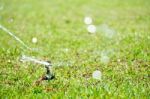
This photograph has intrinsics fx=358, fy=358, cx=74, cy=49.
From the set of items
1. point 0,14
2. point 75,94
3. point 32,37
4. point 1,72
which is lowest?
point 0,14

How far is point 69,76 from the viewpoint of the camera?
8797 millimetres

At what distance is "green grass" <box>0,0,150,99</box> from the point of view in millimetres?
7684

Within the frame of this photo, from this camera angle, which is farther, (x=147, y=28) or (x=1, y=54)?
(x=147, y=28)

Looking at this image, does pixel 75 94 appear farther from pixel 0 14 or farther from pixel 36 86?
pixel 0 14

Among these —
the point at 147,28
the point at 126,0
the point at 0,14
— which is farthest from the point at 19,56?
the point at 126,0

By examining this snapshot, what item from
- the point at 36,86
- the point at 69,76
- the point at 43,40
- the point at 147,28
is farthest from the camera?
the point at 147,28

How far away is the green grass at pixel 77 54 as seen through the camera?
7.68 metres

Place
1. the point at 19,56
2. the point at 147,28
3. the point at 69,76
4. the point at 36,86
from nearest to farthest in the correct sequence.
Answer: the point at 36,86, the point at 69,76, the point at 19,56, the point at 147,28

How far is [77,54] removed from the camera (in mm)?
11250

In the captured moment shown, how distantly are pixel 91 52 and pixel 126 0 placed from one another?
17.6m

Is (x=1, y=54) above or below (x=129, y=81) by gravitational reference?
below

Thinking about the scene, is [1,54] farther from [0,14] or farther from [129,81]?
[0,14]

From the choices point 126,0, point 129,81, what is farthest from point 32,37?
point 126,0

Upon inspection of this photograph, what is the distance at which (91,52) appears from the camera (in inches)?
453
